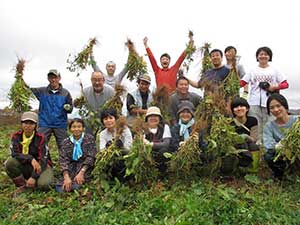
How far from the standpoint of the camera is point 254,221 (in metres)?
4.41

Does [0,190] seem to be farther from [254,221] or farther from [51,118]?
[254,221]

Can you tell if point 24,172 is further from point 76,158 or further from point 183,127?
point 183,127

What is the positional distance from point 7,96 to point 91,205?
301 cm

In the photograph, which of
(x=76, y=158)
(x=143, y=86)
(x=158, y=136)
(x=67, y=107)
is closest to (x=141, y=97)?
(x=143, y=86)

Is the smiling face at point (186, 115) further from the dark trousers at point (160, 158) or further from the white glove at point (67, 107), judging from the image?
the white glove at point (67, 107)

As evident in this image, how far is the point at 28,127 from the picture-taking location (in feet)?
20.3

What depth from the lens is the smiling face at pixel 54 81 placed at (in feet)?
23.2

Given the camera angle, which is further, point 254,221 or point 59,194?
point 59,194

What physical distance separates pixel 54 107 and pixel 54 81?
1.53ft

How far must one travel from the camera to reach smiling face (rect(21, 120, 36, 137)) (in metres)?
6.17

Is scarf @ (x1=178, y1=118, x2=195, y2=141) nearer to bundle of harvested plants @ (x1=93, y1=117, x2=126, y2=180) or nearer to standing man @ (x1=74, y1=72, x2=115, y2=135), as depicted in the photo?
bundle of harvested plants @ (x1=93, y1=117, x2=126, y2=180)

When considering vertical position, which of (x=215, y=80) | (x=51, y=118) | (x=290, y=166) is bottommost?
(x=290, y=166)

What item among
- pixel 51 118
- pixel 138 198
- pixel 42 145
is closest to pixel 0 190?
pixel 42 145

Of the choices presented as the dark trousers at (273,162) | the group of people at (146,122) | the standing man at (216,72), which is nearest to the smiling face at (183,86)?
the group of people at (146,122)
